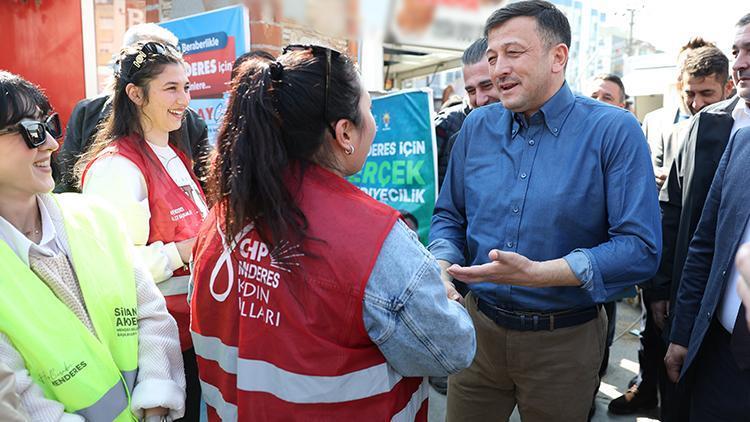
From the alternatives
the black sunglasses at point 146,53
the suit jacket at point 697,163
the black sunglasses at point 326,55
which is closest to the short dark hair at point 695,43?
the suit jacket at point 697,163

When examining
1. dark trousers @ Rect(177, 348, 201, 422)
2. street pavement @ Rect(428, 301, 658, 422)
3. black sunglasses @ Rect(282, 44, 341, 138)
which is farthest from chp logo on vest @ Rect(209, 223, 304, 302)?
street pavement @ Rect(428, 301, 658, 422)

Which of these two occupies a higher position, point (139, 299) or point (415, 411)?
point (139, 299)

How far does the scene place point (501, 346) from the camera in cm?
198

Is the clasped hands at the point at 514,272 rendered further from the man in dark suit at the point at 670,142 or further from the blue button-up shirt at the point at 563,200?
the man in dark suit at the point at 670,142

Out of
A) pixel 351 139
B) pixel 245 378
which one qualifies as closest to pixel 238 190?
pixel 351 139

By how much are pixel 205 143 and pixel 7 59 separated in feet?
9.91

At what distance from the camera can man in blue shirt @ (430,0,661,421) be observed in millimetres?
1725

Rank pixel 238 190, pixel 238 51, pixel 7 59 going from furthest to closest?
pixel 7 59, pixel 238 51, pixel 238 190

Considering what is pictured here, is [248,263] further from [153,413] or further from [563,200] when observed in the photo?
[563,200]

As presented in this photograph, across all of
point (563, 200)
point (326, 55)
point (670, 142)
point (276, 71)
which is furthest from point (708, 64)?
point (276, 71)

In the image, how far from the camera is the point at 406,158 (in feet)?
11.2

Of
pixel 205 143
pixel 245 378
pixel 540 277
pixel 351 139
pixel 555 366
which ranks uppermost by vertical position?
pixel 351 139

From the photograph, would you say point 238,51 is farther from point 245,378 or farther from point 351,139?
point 245,378

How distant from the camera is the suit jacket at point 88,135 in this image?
290 centimetres
